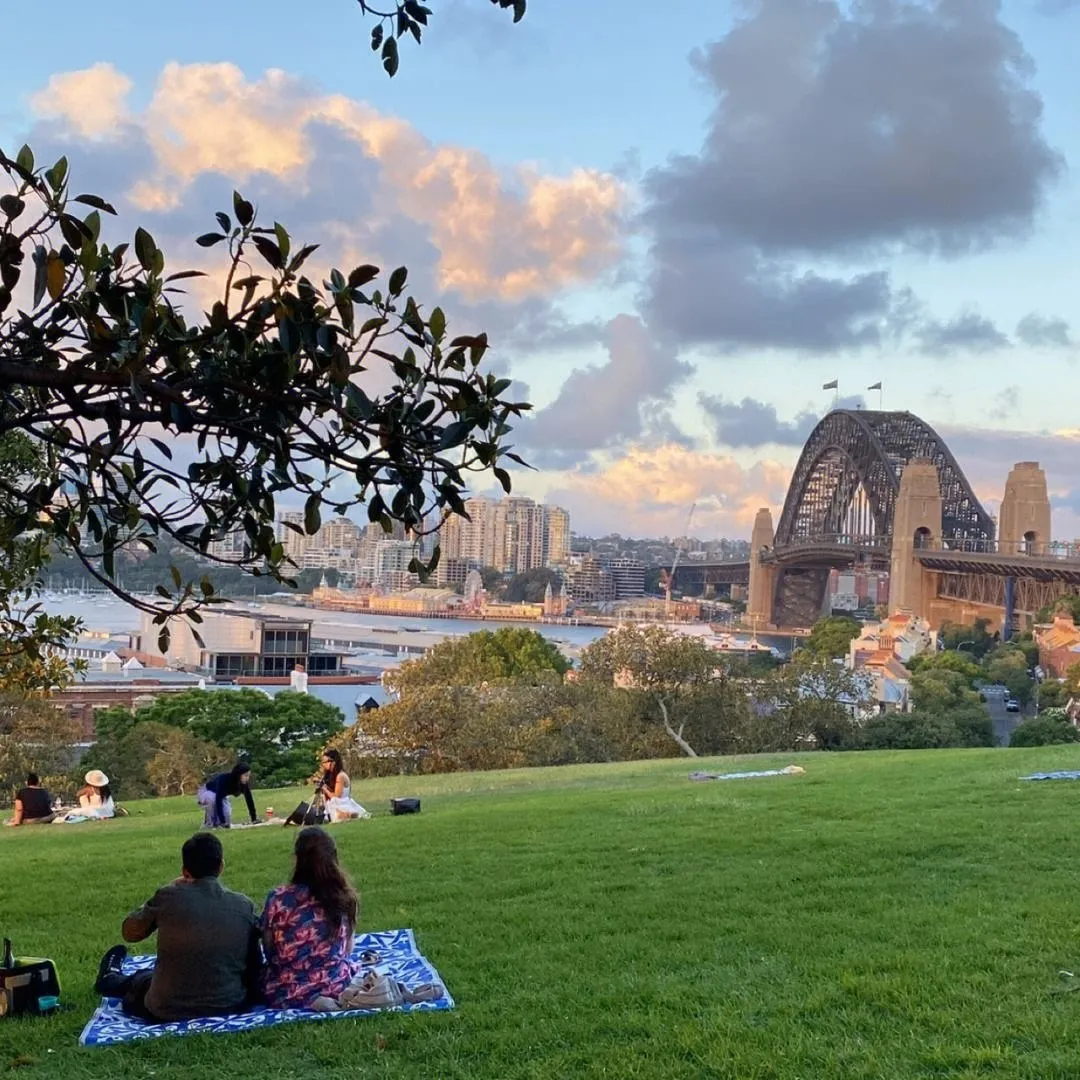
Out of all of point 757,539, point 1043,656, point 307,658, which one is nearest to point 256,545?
point 1043,656

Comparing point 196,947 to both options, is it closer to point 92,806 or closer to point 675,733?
point 92,806

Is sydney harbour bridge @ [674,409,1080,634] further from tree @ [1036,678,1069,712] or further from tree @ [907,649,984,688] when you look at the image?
tree @ [1036,678,1069,712]

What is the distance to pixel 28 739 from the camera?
84.1 ft

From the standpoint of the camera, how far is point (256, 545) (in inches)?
126

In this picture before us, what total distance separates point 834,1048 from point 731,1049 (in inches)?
12.9

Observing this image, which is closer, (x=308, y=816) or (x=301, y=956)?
(x=301, y=956)

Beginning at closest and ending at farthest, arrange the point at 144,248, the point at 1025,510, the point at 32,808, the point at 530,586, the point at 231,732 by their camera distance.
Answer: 1. the point at 144,248
2. the point at 32,808
3. the point at 231,732
4. the point at 1025,510
5. the point at 530,586

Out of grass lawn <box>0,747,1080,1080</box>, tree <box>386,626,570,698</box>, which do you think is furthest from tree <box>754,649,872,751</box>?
grass lawn <box>0,747,1080,1080</box>

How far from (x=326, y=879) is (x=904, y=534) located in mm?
72720

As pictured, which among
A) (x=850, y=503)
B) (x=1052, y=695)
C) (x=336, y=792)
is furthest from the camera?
(x=850, y=503)

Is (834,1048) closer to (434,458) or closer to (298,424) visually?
(434,458)

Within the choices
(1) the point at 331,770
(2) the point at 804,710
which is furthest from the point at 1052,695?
(1) the point at 331,770

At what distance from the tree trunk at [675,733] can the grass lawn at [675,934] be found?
16.1 meters

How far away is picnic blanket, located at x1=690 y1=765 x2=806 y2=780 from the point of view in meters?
13.5
